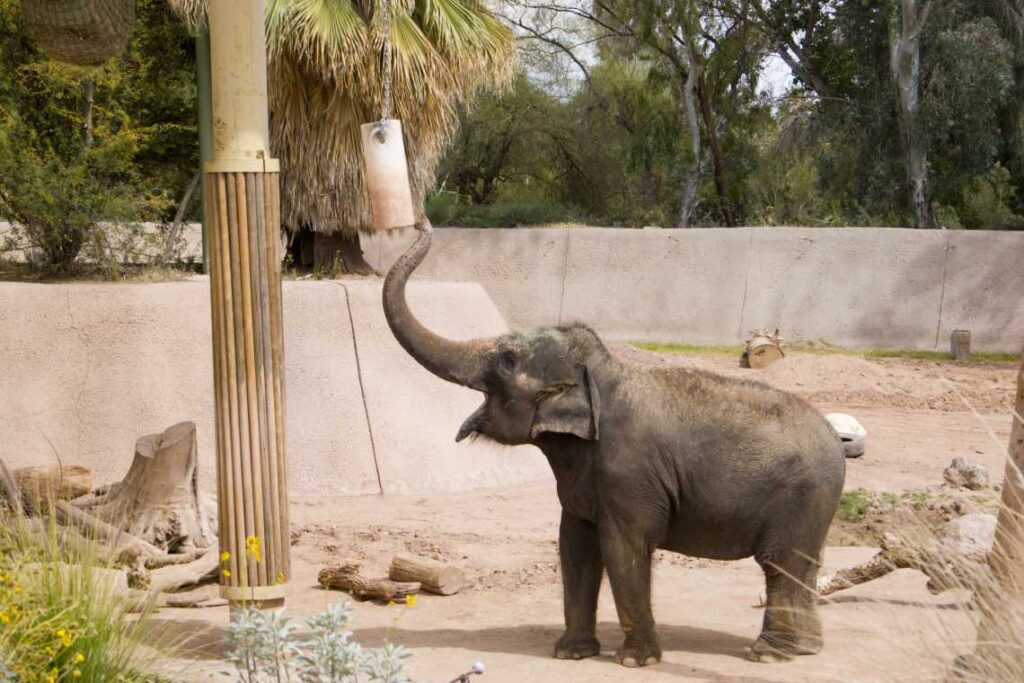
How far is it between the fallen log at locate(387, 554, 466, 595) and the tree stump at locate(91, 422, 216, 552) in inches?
63.7

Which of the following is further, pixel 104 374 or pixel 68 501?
pixel 104 374

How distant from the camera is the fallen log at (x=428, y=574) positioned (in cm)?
829

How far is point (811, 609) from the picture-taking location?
6.64 metres

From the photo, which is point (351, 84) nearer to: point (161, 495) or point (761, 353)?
point (161, 495)

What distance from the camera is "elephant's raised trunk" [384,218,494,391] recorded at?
627 centimetres

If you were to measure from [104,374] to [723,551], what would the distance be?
6222mm

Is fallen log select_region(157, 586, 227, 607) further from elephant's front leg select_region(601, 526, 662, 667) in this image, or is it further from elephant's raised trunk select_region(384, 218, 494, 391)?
elephant's front leg select_region(601, 526, 662, 667)

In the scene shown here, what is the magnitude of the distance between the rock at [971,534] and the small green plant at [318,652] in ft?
14.0

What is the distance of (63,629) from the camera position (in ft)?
16.0

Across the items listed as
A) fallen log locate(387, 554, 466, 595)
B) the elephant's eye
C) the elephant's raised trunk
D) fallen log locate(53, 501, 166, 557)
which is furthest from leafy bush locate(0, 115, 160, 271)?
the elephant's eye

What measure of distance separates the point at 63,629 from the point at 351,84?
31.7 feet

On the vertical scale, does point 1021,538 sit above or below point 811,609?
above

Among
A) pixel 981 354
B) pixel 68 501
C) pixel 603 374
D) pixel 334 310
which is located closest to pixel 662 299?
pixel 981 354

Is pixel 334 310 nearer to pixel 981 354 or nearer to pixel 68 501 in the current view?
pixel 68 501
